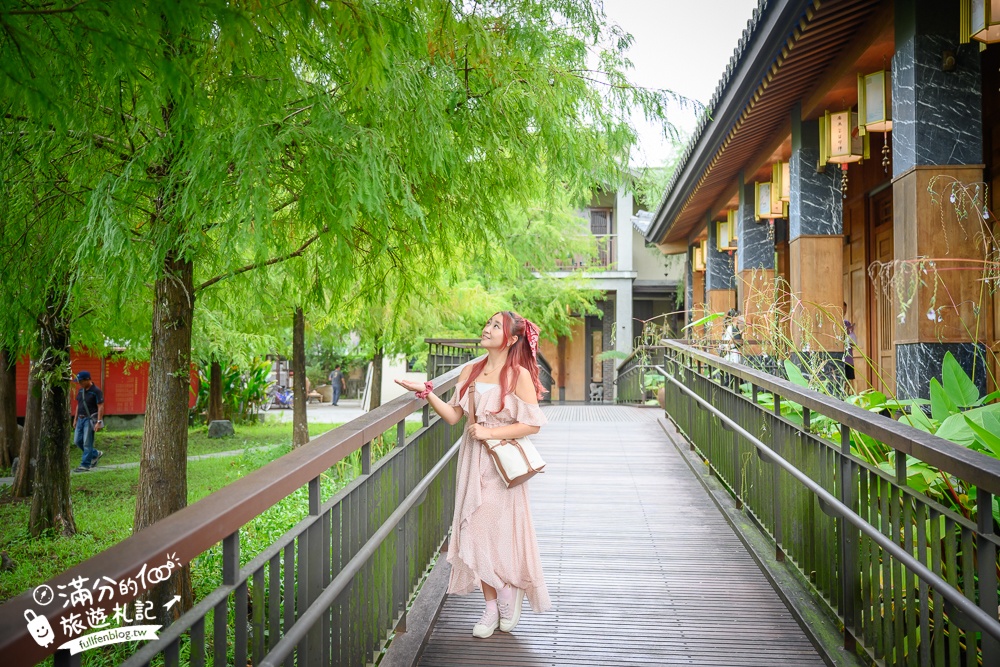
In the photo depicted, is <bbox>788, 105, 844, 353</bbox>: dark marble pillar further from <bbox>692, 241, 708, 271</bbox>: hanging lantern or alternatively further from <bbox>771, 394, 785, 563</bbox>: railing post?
<bbox>692, 241, 708, 271</bbox>: hanging lantern

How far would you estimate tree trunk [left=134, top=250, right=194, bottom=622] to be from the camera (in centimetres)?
528

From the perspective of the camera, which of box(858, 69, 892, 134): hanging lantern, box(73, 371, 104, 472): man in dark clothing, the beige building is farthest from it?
the beige building

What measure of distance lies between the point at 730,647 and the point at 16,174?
4.51 meters

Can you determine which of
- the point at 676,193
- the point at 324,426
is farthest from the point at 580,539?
the point at 324,426

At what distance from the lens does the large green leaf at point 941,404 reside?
13.0 ft

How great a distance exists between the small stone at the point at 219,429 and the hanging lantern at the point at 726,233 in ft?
38.1

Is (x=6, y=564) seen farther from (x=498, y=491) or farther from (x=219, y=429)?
(x=219, y=429)

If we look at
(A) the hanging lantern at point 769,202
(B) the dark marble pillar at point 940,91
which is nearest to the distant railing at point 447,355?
(A) the hanging lantern at point 769,202

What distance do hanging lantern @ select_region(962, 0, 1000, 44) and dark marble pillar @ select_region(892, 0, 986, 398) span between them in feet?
2.01

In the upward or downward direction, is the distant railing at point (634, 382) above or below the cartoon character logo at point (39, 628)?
below

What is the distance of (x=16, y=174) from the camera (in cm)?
441

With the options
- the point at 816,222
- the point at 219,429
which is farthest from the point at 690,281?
the point at 219,429

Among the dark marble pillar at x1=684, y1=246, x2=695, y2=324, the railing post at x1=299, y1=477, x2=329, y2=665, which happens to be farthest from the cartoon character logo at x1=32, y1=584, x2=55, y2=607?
the dark marble pillar at x1=684, y1=246, x2=695, y2=324

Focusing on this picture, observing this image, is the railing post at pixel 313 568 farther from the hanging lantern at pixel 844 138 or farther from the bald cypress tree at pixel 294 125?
the hanging lantern at pixel 844 138
